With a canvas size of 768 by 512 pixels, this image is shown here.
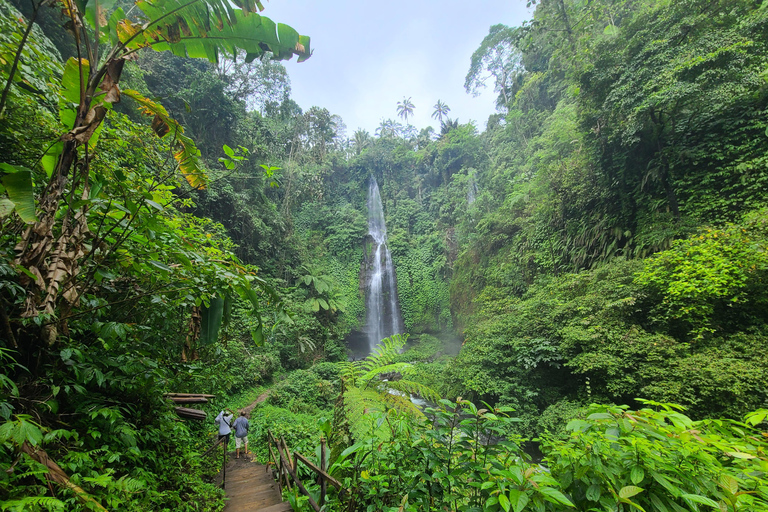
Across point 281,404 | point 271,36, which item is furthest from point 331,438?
point 281,404

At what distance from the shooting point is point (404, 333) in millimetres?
5934

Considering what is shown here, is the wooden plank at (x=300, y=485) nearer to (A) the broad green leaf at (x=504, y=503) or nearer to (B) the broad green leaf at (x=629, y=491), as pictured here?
(A) the broad green leaf at (x=504, y=503)

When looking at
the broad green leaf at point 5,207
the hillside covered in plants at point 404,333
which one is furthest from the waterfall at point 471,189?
the broad green leaf at point 5,207

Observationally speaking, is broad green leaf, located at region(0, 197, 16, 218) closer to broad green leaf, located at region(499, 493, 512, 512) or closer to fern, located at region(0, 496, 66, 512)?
fern, located at region(0, 496, 66, 512)

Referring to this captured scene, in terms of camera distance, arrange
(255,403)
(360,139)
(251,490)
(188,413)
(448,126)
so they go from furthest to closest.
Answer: (360,139)
(448,126)
(255,403)
(251,490)
(188,413)

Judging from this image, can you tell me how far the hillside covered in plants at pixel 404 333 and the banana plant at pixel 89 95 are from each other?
2 cm

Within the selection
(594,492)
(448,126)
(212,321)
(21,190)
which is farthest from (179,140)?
(448,126)

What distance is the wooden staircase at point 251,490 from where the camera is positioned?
3018 millimetres

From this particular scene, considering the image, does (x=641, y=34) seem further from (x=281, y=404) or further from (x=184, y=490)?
(x=281, y=404)

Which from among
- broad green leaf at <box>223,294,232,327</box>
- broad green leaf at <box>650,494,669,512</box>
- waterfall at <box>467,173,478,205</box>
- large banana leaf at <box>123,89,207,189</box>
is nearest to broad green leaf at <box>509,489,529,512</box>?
broad green leaf at <box>650,494,669,512</box>

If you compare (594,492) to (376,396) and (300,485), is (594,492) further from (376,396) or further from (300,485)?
(376,396)

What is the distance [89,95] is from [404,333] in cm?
544

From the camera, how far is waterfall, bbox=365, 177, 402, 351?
18.5 m

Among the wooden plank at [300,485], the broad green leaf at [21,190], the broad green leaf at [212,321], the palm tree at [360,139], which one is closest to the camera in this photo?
the broad green leaf at [21,190]
